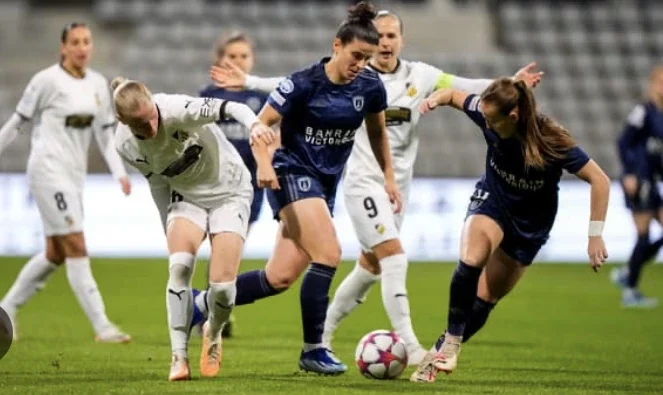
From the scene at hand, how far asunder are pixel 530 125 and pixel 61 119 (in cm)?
412

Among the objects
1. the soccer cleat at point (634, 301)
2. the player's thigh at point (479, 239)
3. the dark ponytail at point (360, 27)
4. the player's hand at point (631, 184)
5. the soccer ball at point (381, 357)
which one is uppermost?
the dark ponytail at point (360, 27)

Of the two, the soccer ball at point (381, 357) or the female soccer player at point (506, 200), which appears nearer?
the female soccer player at point (506, 200)

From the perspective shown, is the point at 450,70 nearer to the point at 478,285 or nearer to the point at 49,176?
the point at 49,176

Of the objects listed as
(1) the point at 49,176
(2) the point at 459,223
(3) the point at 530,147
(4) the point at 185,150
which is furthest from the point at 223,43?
(2) the point at 459,223

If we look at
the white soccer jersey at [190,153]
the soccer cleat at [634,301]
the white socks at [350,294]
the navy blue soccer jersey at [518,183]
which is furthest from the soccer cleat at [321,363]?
the soccer cleat at [634,301]

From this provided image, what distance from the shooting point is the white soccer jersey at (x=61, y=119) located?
1004 centimetres

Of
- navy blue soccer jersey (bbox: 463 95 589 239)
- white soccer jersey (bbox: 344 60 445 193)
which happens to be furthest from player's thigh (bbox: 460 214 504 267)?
white soccer jersey (bbox: 344 60 445 193)

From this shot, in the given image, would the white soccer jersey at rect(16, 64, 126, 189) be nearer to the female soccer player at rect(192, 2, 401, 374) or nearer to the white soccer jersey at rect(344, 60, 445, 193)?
the white soccer jersey at rect(344, 60, 445, 193)

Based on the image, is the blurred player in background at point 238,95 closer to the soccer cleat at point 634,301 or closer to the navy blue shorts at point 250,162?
the navy blue shorts at point 250,162

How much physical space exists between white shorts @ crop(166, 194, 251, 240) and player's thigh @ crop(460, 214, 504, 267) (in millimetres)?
1178

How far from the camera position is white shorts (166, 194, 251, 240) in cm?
756

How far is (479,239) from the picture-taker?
754 centimetres

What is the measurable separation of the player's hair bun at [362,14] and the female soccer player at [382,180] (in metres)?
0.83

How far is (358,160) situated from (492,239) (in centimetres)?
171
